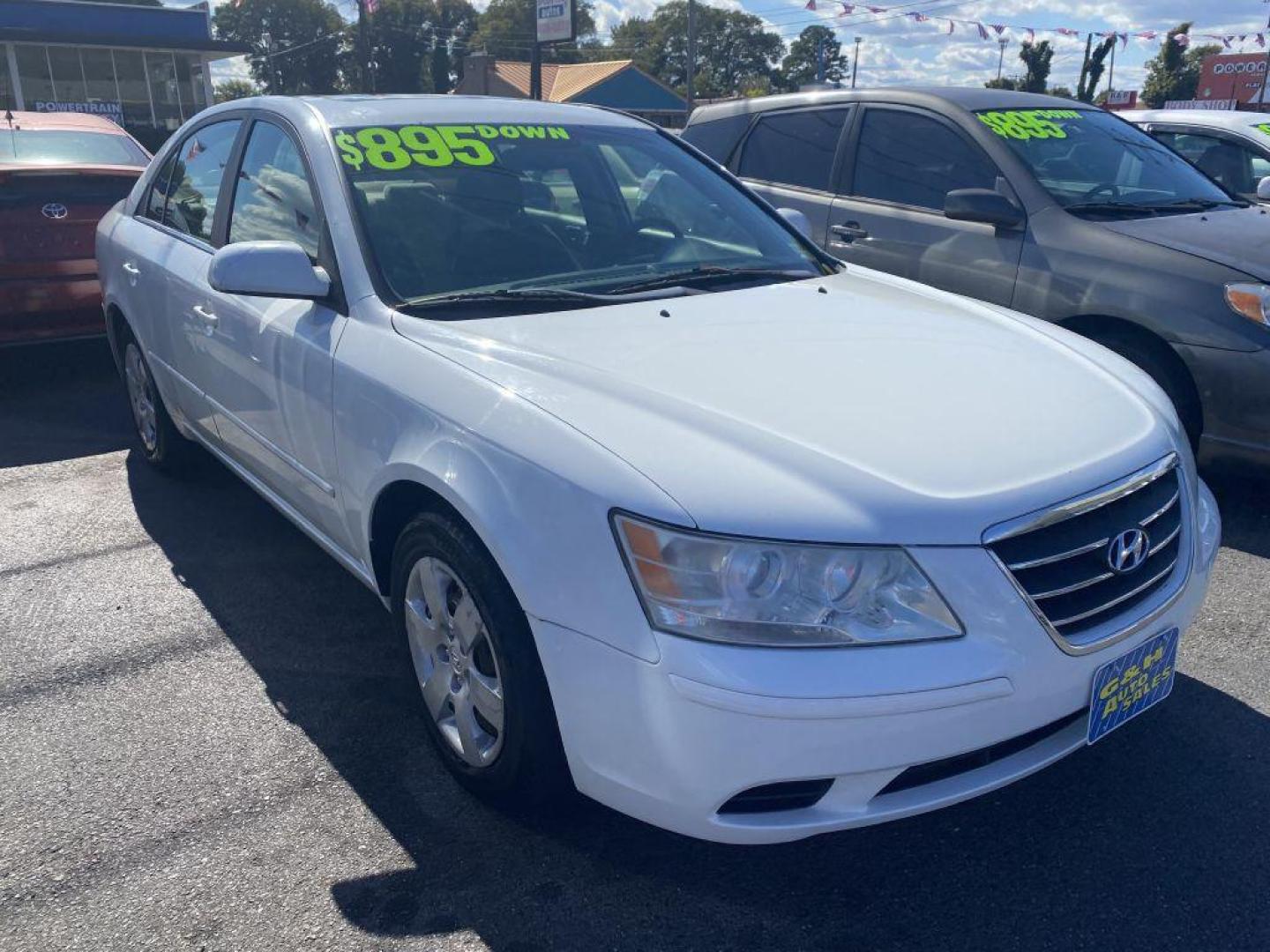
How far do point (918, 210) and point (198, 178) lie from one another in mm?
3318

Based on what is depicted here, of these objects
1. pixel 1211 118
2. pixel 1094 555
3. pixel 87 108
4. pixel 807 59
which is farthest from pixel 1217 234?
pixel 807 59

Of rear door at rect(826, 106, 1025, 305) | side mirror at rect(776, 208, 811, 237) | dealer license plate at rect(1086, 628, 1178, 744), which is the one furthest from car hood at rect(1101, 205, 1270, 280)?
dealer license plate at rect(1086, 628, 1178, 744)

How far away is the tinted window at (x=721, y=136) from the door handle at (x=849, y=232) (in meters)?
1.04

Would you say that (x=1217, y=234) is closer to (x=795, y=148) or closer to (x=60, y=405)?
(x=795, y=148)

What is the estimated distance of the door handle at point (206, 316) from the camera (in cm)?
362

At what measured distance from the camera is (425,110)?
3.44 meters

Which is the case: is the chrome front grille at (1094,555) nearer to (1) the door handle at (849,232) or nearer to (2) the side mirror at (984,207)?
(2) the side mirror at (984,207)

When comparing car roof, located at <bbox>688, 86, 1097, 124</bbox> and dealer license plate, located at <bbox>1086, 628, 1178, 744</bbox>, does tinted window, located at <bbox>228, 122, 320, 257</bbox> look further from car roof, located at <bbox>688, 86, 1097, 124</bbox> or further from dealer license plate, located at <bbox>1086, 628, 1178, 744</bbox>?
car roof, located at <bbox>688, 86, 1097, 124</bbox>

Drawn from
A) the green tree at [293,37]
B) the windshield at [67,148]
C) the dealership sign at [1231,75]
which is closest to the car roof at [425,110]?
the windshield at [67,148]

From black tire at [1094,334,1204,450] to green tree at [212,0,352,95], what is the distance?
75899 millimetres

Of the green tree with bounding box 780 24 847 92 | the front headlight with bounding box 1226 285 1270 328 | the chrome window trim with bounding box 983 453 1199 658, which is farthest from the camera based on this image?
the green tree with bounding box 780 24 847 92

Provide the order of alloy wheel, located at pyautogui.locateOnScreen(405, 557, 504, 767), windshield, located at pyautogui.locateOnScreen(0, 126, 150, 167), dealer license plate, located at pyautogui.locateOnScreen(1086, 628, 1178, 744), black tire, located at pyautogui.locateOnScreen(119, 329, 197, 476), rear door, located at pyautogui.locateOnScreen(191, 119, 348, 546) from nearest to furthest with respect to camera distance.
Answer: dealer license plate, located at pyautogui.locateOnScreen(1086, 628, 1178, 744), alloy wheel, located at pyautogui.locateOnScreen(405, 557, 504, 767), rear door, located at pyautogui.locateOnScreen(191, 119, 348, 546), black tire, located at pyautogui.locateOnScreen(119, 329, 197, 476), windshield, located at pyautogui.locateOnScreen(0, 126, 150, 167)

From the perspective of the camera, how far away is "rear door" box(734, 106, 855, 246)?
5.71 meters

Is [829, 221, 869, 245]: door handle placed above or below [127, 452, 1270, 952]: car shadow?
above
